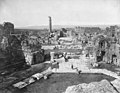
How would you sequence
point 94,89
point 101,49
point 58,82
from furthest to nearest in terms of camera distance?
point 101,49
point 58,82
point 94,89

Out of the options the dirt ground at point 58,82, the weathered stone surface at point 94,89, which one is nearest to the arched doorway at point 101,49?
the dirt ground at point 58,82

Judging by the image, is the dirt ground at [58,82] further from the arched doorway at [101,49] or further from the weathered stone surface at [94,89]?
the weathered stone surface at [94,89]

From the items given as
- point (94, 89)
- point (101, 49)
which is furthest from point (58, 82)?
point (101, 49)

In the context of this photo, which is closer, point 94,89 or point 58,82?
point 94,89

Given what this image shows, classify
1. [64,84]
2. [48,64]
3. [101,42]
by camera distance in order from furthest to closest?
1. [101,42]
2. [48,64]
3. [64,84]

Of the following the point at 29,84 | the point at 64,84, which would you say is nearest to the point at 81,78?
the point at 64,84

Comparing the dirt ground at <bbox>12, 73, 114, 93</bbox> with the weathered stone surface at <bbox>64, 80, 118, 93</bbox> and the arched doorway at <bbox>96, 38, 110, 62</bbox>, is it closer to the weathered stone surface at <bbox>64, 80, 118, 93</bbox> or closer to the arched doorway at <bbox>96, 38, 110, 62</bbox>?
the arched doorway at <bbox>96, 38, 110, 62</bbox>

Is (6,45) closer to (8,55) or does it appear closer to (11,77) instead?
(8,55)

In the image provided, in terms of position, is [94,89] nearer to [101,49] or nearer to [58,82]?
[58,82]

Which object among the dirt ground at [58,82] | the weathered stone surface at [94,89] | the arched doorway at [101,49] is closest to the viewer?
the weathered stone surface at [94,89]
